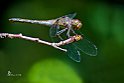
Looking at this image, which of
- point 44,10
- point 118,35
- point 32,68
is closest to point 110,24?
point 118,35

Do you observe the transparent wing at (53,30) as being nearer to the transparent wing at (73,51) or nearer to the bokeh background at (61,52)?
the transparent wing at (73,51)

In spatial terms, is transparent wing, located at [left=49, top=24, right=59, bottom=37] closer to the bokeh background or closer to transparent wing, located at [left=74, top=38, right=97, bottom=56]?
transparent wing, located at [left=74, top=38, right=97, bottom=56]

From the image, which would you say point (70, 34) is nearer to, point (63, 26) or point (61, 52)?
point (63, 26)

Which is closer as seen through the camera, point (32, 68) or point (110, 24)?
point (32, 68)

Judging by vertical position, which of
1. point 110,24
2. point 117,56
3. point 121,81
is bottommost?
point 121,81

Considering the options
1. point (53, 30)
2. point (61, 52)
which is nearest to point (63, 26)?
point (53, 30)

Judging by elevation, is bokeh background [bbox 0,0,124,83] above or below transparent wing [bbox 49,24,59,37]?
below

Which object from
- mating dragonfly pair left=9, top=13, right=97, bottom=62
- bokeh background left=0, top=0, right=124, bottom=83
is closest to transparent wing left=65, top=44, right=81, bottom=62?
mating dragonfly pair left=9, top=13, right=97, bottom=62

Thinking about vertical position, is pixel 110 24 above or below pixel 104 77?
above

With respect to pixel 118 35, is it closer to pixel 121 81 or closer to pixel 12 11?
pixel 121 81
